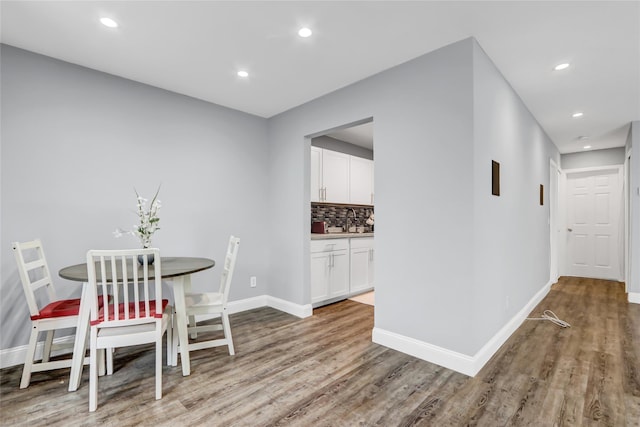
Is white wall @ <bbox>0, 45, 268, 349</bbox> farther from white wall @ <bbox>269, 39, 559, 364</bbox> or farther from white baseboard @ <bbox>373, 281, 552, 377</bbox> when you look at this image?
white baseboard @ <bbox>373, 281, 552, 377</bbox>

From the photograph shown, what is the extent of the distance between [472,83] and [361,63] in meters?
0.94

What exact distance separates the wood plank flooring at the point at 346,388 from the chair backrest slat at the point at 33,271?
573 mm

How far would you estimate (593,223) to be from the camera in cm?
607

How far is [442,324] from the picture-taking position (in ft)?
8.15

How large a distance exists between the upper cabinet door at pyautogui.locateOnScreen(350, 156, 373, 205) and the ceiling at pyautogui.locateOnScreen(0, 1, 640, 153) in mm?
1946

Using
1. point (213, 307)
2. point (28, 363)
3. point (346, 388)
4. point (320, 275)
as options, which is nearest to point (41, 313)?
point (28, 363)

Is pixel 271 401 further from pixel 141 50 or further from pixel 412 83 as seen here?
pixel 141 50

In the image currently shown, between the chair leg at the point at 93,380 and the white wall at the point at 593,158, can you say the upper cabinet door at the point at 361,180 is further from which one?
the white wall at the point at 593,158

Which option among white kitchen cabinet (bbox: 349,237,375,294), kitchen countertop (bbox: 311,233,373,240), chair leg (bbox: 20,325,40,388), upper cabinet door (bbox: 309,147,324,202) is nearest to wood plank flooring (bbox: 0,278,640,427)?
chair leg (bbox: 20,325,40,388)

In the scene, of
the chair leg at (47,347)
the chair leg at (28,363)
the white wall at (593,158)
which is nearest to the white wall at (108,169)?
the chair leg at (47,347)

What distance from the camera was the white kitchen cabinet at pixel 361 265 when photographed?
14.9 feet

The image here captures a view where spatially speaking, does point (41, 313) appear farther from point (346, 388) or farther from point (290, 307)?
point (290, 307)

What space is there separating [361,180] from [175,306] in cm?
361

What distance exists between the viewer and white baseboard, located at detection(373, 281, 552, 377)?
2.36m
